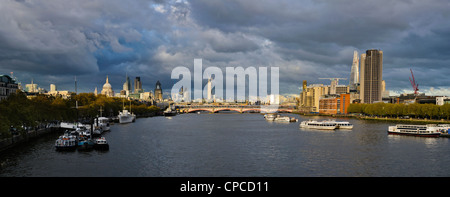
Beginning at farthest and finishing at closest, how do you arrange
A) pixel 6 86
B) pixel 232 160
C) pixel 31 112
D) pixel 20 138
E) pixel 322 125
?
pixel 6 86 → pixel 322 125 → pixel 31 112 → pixel 20 138 → pixel 232 160

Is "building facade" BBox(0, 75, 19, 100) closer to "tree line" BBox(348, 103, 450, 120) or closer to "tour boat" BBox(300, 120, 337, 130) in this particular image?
"tour boat" BBox(300, 120, 337, 130)

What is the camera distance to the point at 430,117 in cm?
12225

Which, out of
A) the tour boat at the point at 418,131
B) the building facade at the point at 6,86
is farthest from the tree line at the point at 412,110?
the building facade at the point at 6,86

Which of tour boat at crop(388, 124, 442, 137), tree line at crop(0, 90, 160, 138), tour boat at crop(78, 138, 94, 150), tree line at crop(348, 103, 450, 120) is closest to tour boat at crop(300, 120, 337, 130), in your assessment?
tour boat at crop(388, 124, 442, 137)

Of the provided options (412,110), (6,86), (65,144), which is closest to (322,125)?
(412,110)

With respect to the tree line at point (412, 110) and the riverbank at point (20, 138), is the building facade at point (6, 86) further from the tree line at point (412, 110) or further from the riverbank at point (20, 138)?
the tree line at point (412, 110)

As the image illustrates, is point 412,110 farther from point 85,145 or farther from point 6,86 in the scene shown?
point 6,86

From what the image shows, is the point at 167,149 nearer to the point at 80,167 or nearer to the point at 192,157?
the point at 192,157
